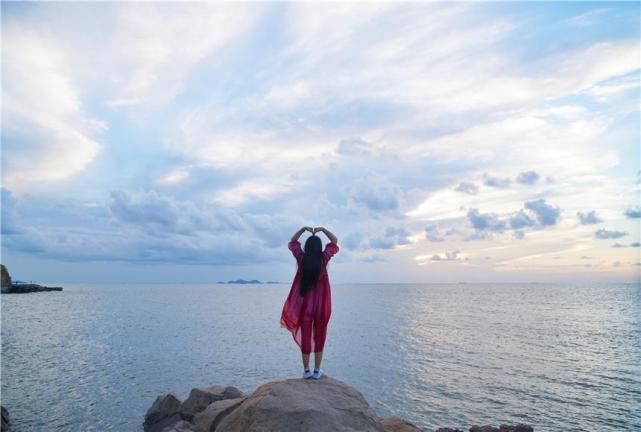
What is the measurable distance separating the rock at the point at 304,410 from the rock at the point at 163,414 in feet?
34.4

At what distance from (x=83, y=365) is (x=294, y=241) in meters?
35.6

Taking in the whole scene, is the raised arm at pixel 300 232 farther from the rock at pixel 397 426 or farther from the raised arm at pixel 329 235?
the rock at pixel 397 426

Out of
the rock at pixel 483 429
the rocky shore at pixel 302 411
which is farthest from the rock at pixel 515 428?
the rocky shore at pixel 302 411

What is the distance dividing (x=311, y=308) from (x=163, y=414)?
530 inches

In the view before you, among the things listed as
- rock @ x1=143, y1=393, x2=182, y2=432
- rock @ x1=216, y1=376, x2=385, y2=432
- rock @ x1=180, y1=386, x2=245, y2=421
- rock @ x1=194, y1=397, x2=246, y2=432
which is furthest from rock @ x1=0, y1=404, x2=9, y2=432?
rock @ x1=216, y1=376, x2=385, y2=432

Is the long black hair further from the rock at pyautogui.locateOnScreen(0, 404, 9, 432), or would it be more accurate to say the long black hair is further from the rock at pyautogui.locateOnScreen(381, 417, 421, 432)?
the rock at pyautogui.locateOnScreen(0, 404, 9, 432)

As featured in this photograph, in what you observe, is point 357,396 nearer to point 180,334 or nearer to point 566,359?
point 566,359

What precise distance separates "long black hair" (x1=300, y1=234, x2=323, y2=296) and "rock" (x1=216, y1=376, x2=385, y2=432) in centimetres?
240

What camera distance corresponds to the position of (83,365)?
37.5 meters

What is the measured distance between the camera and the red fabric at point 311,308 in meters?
11.0

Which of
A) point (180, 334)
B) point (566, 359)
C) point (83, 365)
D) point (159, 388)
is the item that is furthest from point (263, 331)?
point (566, 359)

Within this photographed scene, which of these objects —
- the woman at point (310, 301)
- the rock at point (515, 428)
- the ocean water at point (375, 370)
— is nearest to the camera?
the woman at point (310, 301)

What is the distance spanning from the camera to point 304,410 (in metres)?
9.38

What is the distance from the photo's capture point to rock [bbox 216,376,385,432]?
9.20 metres
